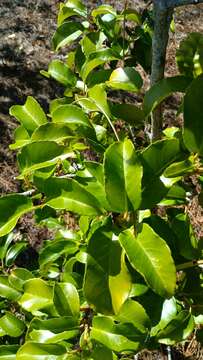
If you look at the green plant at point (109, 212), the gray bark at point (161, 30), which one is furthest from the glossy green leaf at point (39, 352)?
the gray bark at point (161, 30)

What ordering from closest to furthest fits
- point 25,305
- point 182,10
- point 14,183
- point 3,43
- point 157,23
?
point 157,23, point 25,305, point 14,183, point 3,43, point 182,10

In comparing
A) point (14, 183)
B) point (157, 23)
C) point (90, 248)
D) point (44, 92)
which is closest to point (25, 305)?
point (90, 248)

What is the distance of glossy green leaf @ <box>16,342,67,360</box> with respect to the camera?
1.08 m

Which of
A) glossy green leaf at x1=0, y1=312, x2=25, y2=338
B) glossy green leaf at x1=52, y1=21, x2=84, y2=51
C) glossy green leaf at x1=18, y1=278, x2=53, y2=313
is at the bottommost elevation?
glossy green leaf at x1=0, y1=312, x2=25, y2=338

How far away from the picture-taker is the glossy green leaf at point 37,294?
1199mm

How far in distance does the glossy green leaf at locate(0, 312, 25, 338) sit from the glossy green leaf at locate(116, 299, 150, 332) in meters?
0.49

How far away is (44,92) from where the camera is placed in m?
3.29

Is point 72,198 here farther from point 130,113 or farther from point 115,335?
point 115,335

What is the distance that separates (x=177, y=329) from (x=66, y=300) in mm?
272

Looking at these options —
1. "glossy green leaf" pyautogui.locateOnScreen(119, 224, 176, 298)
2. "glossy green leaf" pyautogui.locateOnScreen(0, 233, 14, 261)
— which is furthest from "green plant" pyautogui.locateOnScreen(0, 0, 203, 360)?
"glossy green leaf" pyautogui.locateOnScreen(0, 233, 14, 261)

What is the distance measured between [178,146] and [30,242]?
194 cm

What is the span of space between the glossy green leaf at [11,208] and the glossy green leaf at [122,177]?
17cm

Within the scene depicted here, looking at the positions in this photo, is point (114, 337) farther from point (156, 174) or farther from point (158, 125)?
point (158, 125)

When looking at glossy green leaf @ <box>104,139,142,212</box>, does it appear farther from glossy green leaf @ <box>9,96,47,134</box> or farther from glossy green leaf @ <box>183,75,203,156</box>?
glossy green leaf @ <box>9,96,47,134</box>
